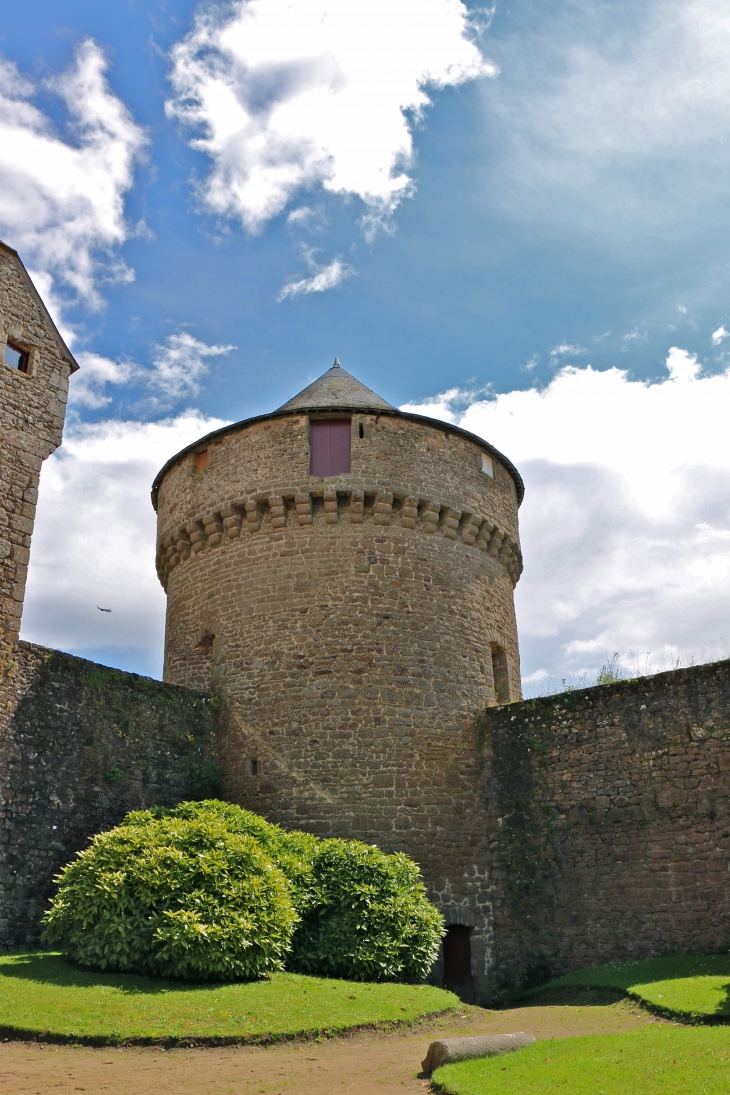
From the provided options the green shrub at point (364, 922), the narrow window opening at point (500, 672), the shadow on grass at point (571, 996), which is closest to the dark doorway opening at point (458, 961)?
the shadow on grass at point (571, 996)

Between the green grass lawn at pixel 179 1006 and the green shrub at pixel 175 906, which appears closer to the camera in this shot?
the green grass lawn at pixel 179 1006

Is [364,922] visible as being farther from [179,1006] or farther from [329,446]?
[329,446]

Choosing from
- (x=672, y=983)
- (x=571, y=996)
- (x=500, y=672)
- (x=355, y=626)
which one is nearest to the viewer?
(x=672, y=983)

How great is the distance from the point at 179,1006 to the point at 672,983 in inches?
238

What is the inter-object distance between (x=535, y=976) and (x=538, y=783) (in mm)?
2910

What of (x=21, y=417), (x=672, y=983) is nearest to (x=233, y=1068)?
(x=672, y=983)

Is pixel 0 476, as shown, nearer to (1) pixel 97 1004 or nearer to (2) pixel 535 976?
(1) pixel 97 1004

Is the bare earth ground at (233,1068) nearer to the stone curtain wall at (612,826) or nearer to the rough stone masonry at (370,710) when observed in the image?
the stone curtain wall at (612,826)

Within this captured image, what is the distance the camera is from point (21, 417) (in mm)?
14023

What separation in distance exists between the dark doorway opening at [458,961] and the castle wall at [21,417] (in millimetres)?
8419

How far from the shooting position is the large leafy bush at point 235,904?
9.82 m

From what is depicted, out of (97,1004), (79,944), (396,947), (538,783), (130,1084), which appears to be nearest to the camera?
(130,1084)

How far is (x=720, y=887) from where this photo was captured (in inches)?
483

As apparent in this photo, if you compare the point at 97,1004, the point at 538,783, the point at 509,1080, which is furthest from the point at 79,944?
the point at 538,783
